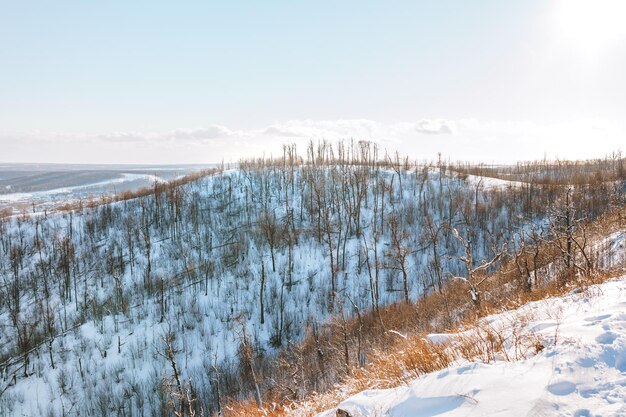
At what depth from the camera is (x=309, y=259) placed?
120 feet

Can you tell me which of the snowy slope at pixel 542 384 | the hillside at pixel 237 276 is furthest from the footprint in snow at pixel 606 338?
the hillside at pixel 237 276

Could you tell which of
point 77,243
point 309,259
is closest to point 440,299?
point 309,259

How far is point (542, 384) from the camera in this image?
11.1 feet

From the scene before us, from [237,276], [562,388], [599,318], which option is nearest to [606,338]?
[599,318]

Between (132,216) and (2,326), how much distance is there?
1701cm

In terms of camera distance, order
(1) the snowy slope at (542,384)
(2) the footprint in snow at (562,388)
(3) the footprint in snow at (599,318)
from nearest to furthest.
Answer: (1) the snowy slope at (542,384) < (2) the footprint in snow at (562,388) < (3) the footprint in snow at (599,318)

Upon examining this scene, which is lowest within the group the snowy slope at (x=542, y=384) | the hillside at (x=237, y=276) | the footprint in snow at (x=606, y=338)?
the hillside at (x=237, y=276)

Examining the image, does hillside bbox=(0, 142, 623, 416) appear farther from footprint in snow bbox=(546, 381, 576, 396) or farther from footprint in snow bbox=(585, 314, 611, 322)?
footprint in snow bbox=(546, 381, 576, 396)

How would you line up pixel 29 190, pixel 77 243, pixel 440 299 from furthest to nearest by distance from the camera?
pixel 29 190
pixel 77 243
pixel 440 299

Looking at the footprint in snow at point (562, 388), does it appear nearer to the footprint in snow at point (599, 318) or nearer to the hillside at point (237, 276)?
the footprint in snow at point (599, 318)

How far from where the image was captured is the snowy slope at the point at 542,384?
3.11 m

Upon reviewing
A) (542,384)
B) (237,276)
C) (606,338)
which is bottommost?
(237,276)

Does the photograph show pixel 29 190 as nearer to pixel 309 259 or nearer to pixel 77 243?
pixel 77 243

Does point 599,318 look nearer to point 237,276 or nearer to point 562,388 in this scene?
point 562,388
